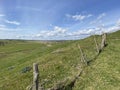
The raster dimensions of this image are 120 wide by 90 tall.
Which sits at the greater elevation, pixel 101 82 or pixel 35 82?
pixel 35 82

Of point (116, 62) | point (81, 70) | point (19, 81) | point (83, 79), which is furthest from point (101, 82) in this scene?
point (19, 81)

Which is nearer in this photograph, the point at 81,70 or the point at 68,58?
the point at 81,70

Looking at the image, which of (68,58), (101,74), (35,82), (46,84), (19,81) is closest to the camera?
(35,82)

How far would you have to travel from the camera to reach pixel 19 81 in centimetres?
2705

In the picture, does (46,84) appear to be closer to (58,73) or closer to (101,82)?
(58,73)

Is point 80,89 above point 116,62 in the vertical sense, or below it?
below

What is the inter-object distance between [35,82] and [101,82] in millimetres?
9661

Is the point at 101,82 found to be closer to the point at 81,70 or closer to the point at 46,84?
the point at 81,70

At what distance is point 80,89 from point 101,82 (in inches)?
122

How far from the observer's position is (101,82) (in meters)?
22.6

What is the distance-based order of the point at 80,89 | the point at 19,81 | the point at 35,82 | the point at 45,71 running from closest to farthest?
the point at 35,82 < the point at 80,89 < the point at 19,81 < the point at 45,71

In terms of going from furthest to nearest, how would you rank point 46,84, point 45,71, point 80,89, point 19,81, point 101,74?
point 45,71 < point 19,81 < point 101,74 < point 46,84 < point 80,89

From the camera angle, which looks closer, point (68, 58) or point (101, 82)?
point (101, 82)

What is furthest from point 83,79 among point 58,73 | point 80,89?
point 58,73
